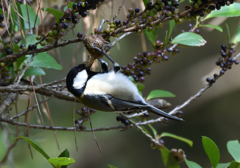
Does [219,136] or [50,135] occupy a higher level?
[50,135]

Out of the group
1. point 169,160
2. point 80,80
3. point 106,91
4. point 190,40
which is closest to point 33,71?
point 80,80

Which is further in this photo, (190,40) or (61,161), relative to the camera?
(190,40)

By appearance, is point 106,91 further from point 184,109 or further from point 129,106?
point 184,109

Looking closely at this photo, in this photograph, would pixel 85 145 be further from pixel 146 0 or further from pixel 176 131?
pixel 146 0

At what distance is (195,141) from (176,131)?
189 millimetres

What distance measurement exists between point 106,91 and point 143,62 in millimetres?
189

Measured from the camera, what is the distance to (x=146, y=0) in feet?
3.38

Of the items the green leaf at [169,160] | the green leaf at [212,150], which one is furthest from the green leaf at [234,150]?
the green leaf at [169,160]

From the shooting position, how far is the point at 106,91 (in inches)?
52.1

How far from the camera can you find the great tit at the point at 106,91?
1.28m

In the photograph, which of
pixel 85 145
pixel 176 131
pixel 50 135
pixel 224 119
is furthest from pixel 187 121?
pixel 50 135

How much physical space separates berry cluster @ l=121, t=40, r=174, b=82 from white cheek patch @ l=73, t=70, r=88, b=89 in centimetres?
16

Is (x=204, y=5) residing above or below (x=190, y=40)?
above

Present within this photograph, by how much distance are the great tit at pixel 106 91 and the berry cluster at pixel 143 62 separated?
0.12 ft
